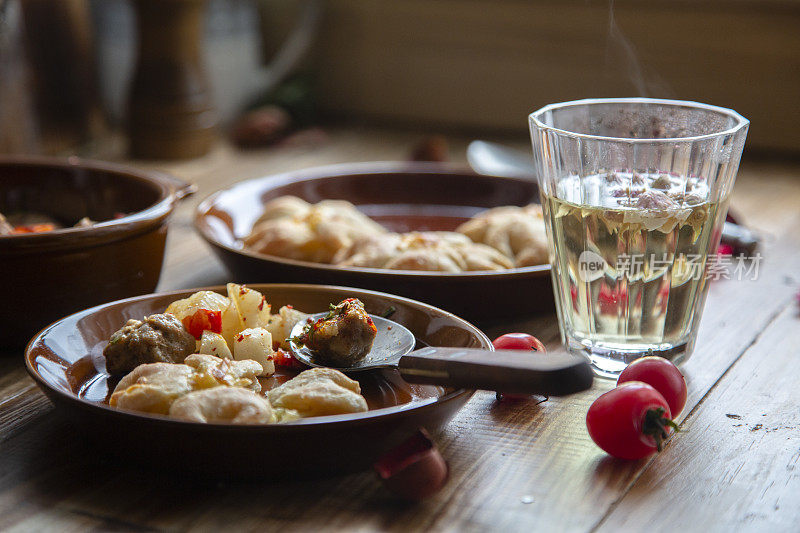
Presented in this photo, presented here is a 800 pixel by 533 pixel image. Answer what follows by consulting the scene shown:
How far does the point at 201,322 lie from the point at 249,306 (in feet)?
0.21

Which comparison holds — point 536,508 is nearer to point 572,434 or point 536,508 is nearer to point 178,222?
point 572,434

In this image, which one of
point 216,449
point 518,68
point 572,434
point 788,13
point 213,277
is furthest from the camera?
point 518,68

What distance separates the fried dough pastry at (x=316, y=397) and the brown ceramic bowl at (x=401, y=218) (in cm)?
33

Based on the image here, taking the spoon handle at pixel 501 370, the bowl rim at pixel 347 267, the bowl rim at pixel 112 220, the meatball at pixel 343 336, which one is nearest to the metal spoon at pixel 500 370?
the spoon handle at pixel 501 370

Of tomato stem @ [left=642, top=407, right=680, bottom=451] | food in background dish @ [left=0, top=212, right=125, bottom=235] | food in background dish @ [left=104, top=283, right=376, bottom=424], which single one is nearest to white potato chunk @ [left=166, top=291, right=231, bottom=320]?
food in background dish @ [left=104, top=283, right=376, bottom=424]

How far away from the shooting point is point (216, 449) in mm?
764

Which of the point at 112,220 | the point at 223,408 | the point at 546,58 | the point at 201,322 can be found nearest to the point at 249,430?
the point at 223,408

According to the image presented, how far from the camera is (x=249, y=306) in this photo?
1.04 metres

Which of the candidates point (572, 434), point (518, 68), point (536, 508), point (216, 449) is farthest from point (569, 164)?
point (518, 68)

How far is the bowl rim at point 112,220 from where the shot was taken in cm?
106

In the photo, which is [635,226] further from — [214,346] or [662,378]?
[214,346]

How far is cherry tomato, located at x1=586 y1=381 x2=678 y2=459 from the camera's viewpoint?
0.85 meters

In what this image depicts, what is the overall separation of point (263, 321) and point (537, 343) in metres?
0.31

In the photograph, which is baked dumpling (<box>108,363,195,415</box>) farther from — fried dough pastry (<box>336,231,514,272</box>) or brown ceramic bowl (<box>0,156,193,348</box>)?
fried dough pastry (<box>336,231,514,272</box>)
